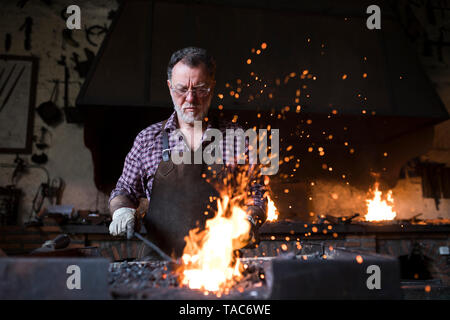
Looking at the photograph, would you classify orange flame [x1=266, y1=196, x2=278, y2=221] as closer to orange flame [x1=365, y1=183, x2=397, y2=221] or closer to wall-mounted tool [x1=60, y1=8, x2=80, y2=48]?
orange flame [x1=365, y1=183, x2=397, y2=221]

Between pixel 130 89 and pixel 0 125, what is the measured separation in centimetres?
196

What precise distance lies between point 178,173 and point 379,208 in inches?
126

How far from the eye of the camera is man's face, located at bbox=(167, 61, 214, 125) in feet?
5.31

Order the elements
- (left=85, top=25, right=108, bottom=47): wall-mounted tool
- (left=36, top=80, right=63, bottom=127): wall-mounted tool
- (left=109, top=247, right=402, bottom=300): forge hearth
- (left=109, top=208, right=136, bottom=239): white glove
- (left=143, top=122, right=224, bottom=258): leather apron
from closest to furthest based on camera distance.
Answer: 1. (left=109, top=247, right=402, bottom=300): forge hearth
2. (left=109, top=208, right=136, bottom=239): white glove
3. (left=143, top=122, right=224, bottom=258): leather apron
4. (left=36, top=80, right=63, bottom=127): wall-mounted tool
5. (left=85, top=25, right=108, bottom=47): wall-mounted tool

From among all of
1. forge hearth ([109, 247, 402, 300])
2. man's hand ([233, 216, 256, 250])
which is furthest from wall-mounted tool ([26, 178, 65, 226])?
forge hearth ([109, 247, 402, 300])

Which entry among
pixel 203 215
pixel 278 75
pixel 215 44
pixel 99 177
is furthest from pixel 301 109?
pixel 99 177

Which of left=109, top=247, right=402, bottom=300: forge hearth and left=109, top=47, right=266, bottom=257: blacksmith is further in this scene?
left=109, top=47, right=266, bottom=257: blacksmith

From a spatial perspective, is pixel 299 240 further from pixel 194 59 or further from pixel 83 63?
pixel 83 63

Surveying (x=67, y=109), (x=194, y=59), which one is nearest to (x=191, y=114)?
(x=194, y=59)

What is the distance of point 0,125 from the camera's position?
12.3 ft

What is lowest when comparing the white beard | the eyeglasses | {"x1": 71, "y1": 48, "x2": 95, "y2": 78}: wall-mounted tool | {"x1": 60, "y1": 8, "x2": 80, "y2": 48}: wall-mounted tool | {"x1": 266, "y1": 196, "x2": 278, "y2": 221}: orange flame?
{"x1": 266, "y1": 196, "x2": 278, "y2": 221}: orange flame

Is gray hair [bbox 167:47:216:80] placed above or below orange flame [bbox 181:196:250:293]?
above

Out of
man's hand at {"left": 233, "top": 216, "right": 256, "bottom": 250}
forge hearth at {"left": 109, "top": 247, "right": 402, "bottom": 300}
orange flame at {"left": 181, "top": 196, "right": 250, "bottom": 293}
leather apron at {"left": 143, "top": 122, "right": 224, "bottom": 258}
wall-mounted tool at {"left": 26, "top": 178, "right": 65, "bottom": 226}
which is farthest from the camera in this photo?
wall-mounted tool at {"left": 26, "top": 178, "right": 65, "bottom": 226}

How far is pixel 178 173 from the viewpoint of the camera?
157 cm
